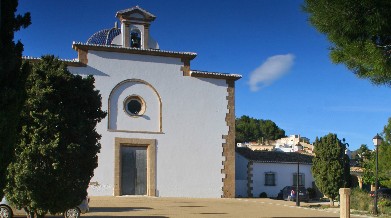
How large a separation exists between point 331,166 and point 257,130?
5913cm

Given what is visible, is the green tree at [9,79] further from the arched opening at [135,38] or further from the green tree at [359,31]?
the arched opening at [135,38]

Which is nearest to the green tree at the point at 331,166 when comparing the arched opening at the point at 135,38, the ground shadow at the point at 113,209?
the ground shadow at the point at 113,209

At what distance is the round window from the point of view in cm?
2725

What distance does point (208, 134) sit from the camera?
28344mm

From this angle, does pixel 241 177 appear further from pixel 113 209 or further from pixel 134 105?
pixel 113 209

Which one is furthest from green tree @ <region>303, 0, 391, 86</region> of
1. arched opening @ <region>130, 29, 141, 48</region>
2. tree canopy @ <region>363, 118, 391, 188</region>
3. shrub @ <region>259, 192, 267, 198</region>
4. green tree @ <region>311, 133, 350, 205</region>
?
tree canopy @ <region>363, 118, 391, 188</region>

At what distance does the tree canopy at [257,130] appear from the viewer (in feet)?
269

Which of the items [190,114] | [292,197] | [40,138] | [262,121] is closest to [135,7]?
[190,114]

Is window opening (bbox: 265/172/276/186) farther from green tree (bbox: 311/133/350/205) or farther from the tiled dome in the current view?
the tiled dome

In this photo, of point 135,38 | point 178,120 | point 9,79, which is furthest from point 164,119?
point 9,79

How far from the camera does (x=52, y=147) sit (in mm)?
10523

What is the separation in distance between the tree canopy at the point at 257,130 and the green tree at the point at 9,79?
7341 centimetres

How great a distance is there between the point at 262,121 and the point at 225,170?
187ft

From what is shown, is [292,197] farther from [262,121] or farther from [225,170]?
[262,121]
